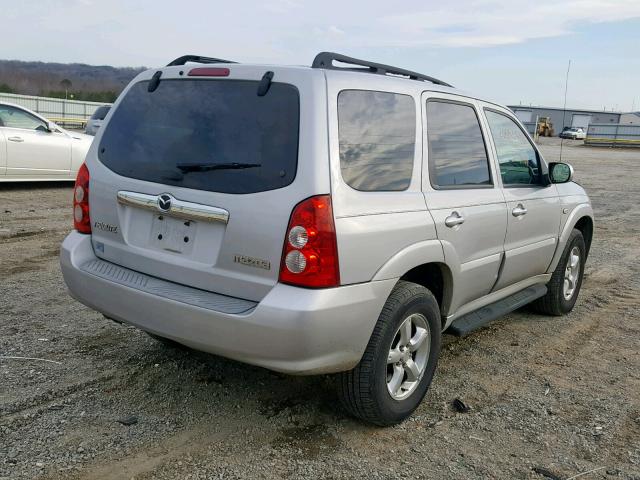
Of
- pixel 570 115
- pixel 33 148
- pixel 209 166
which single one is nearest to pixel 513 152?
pixel 209 166

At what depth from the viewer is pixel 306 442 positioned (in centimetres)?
323

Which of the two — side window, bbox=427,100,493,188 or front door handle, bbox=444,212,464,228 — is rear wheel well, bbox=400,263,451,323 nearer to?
front door handle, bbox=444,212,464,228

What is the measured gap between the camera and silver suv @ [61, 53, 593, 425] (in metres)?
2.87

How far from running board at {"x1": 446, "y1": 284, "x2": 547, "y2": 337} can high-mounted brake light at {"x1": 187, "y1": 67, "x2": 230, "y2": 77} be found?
2093mm

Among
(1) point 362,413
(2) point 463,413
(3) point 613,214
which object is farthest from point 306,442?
(3) point 613,214

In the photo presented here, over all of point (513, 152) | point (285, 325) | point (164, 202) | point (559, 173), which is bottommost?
point (285, 325)

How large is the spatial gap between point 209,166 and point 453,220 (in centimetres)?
145

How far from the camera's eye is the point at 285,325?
279cm

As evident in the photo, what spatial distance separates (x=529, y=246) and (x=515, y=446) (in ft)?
5.93

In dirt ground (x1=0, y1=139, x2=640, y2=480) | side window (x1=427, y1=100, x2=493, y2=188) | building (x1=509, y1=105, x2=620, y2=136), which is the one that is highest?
building (x1=509, y1=105, x2=620, y2=136)

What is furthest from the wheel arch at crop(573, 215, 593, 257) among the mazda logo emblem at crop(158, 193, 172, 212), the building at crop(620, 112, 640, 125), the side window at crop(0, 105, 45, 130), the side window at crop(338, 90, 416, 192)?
the building at crop(620, 112, 640, 125)

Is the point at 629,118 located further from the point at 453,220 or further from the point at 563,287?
the point at 453,220

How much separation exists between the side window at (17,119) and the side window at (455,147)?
Answer: 29.9 feet

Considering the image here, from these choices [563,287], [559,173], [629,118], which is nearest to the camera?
[559,173]
